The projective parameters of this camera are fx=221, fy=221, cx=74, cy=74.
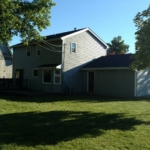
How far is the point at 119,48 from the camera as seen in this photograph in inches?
2426

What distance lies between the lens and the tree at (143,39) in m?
9.42

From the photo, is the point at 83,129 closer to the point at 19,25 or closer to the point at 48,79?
the point at 19,25

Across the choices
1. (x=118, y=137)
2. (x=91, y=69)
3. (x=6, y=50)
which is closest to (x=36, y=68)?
(x=91, y=69)

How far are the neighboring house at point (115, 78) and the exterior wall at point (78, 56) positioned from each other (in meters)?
0.65

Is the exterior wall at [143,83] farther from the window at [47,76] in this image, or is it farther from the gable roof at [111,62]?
the window at [47,76]

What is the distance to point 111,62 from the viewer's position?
20672mm

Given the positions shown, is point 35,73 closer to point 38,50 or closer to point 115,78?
point 38,50

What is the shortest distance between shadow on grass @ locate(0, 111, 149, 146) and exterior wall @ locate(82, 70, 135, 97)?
9735 mm

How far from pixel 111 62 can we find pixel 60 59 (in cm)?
476

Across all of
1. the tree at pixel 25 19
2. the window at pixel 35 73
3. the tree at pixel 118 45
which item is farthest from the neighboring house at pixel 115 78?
the tree at pixel 118 45

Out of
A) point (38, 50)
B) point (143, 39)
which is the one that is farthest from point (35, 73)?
point (143, 39)

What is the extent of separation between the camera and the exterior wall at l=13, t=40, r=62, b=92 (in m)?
20.8

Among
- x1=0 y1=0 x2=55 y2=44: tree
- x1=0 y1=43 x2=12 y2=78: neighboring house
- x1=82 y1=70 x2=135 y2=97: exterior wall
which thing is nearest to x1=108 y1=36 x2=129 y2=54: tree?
x1=0 y1=43 x2=12 y2=78: neighboring house

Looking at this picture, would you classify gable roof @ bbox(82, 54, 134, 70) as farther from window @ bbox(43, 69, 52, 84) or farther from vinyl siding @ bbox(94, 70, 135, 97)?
window @ bbox(43, 69, 52, 84)
